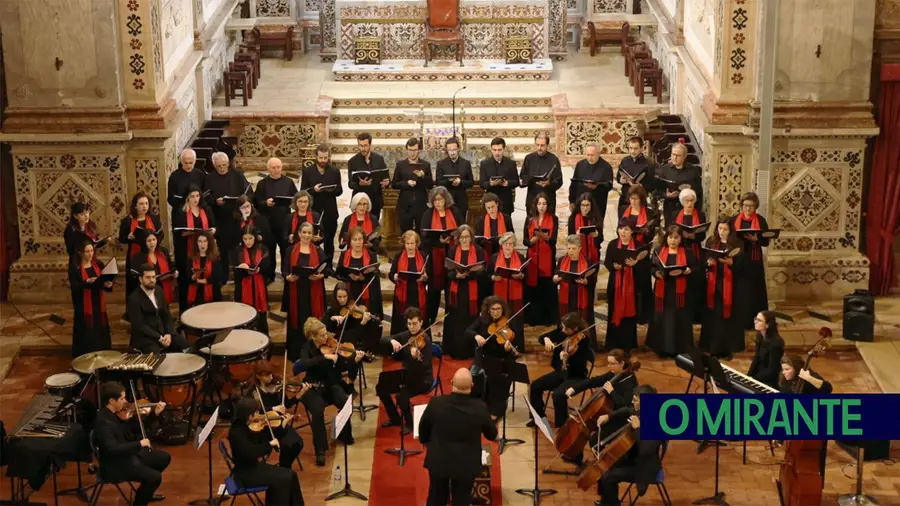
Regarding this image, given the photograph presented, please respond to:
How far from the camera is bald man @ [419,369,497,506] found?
37.4ft

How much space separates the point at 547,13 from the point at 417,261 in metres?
9.04

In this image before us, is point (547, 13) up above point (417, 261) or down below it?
above

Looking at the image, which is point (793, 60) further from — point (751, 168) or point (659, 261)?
point (659, 261)

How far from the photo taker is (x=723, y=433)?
450 inches

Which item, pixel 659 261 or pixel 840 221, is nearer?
pixel 659 261

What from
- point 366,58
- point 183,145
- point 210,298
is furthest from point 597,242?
point 366,58

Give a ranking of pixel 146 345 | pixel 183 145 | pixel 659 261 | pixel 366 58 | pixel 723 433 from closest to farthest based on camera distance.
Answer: pixel 723 433 < pixel 146 345 < pixel 659 261 < pixel 183 145 < pixel 366 58

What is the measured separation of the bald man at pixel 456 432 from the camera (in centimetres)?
1141

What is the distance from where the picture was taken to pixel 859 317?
1518 centimetres

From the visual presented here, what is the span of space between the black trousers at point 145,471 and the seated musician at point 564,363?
292 centimetres

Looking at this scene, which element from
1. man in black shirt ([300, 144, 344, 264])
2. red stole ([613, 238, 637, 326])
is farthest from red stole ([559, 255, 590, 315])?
man in black shirt ([300, 144, 344, 264])

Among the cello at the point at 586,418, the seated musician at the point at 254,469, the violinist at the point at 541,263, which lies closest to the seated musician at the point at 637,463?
the cello at the point at 586,418

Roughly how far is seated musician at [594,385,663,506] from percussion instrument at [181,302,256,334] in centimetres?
366

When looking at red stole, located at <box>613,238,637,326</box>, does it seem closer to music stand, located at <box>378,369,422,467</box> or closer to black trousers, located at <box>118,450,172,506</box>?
music stand, located at <box>378,369,422,467</box>
